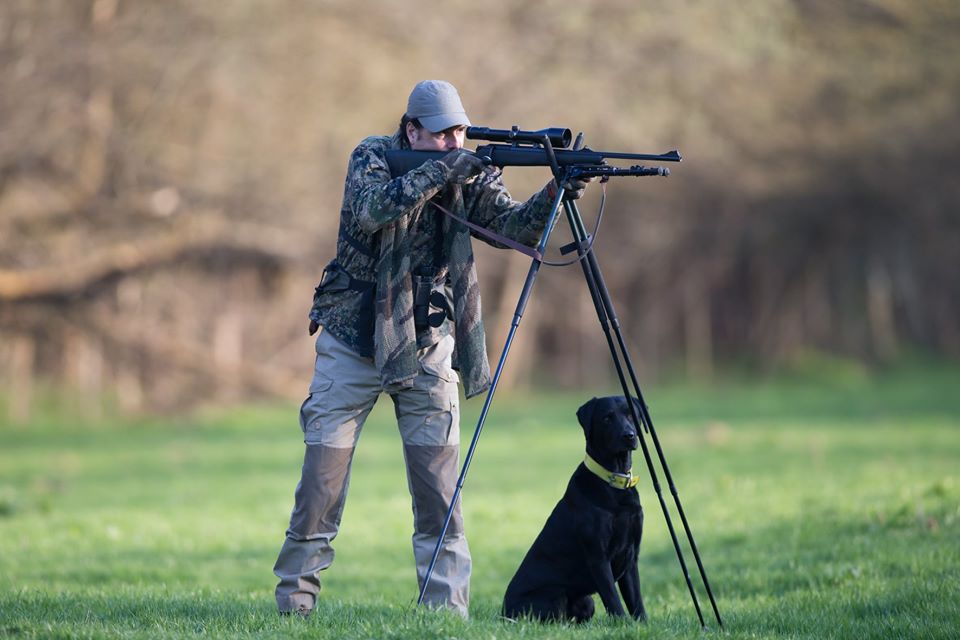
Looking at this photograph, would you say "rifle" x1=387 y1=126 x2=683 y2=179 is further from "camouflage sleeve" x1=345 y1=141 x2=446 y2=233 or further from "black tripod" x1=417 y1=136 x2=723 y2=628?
"camouflage sleeve" x1=345 y1=141 x2=446 y2=233

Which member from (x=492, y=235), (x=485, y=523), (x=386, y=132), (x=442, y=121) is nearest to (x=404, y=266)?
(x=492, y=235)

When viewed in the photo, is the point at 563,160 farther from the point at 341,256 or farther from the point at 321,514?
the point at 321,514

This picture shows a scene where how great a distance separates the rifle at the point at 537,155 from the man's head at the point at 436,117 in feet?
0.32

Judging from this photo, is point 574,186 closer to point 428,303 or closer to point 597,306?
point 597,306

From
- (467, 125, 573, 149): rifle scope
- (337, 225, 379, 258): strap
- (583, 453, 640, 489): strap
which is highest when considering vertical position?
(467, 125, 573, 149): rifle scope

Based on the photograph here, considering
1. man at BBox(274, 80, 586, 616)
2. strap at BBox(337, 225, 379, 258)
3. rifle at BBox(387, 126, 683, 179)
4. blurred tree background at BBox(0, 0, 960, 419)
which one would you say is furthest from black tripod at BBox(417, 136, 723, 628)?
blurred tree background at BBox(0, 0, 960, 419)

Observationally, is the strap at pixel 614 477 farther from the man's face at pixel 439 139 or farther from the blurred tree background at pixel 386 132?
the blurred tree background at pixel 386 132

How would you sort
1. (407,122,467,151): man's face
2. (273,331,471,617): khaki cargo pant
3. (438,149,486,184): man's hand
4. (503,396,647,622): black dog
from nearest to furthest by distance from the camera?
(438,149,486,184): man's hand, (503,396,647,622): black dog, (273,331,471,617): khaki cargo pant, (407,122,467,151): man's face

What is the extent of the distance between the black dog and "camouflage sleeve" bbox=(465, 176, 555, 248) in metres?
1.10

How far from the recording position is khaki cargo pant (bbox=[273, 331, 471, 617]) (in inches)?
249

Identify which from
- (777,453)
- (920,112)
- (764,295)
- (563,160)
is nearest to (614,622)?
(563,160)

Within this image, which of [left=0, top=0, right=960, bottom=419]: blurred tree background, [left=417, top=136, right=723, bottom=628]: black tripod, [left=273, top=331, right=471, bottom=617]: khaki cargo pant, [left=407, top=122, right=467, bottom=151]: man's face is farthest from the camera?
[left=0, top=0, right=960, bottom=419]: blurred tree background

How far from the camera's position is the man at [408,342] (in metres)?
6.31

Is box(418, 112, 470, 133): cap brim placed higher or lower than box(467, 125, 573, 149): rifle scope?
higher
